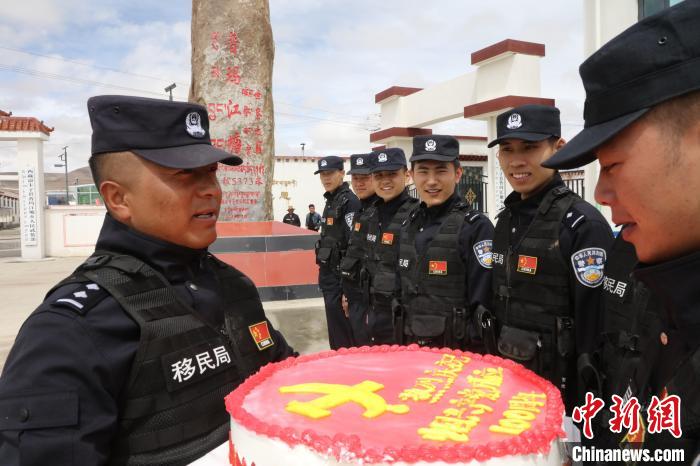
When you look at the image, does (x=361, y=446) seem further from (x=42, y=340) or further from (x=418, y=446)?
(x=42, y=340)

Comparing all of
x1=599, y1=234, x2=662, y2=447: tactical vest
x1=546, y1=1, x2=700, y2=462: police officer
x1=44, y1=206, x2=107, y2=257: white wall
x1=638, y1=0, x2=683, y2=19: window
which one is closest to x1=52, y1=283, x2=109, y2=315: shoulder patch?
x1=546, y1=1, x2=700, y2=462: police officer

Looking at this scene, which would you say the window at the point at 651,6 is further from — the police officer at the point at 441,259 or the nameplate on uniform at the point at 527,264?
the nameplate on uniform at the point at 527,264

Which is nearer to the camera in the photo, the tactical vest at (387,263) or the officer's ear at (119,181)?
the officer's ear at (119,181)

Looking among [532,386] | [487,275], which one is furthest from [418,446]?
[487,275]

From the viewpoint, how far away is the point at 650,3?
5.50 m

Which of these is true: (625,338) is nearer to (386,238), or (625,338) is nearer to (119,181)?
(119,181)

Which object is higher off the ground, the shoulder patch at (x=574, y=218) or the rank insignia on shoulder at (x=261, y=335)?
the shoulder patch at (x=574, y=218)

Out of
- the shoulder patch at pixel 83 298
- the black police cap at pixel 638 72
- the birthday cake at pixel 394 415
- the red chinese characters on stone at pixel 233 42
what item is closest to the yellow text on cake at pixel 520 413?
the birthday cake at pixel 394 415

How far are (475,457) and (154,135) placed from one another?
126 cm

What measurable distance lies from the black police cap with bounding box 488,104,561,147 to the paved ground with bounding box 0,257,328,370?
367cm

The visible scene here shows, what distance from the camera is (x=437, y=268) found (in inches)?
134

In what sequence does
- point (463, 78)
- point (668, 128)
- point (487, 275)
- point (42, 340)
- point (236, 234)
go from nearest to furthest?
point (668, 128) → point (42, 340) → point (487, 275) → point (236, 234) → point (463, 78)

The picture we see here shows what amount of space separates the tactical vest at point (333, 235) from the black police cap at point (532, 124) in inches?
134

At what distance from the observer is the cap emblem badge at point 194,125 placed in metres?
1.64
